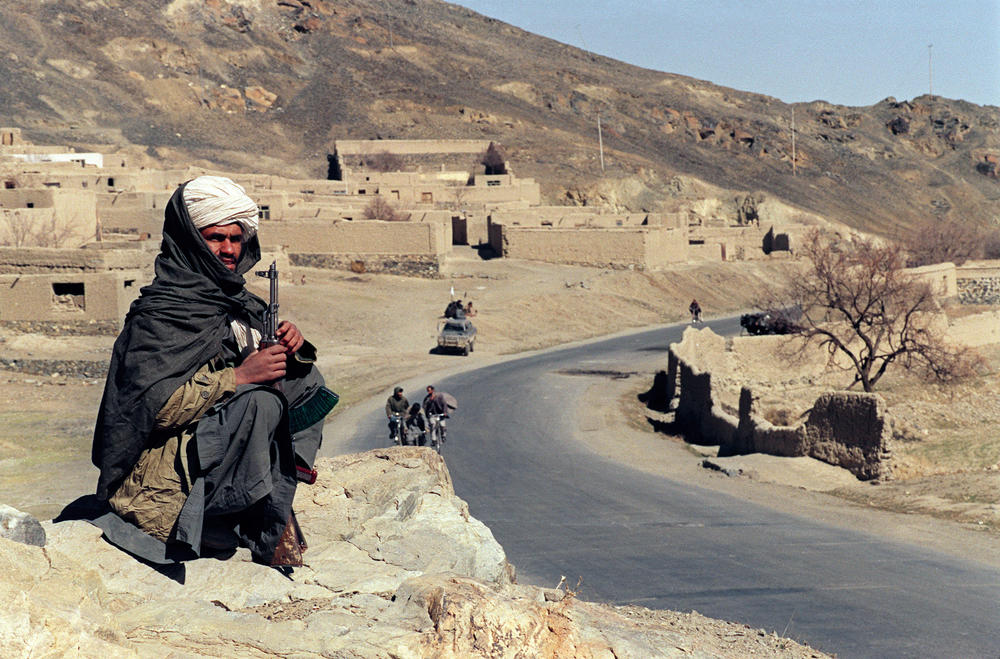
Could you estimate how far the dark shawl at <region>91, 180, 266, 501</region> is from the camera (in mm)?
3598

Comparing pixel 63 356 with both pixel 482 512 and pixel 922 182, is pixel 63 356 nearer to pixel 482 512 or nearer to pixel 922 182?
pixel 482 512

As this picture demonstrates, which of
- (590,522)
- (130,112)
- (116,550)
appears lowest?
(590,522)

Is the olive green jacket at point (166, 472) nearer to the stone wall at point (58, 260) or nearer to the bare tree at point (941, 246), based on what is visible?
the stone wall at point (58, 260)

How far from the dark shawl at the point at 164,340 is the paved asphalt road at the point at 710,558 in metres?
5.33

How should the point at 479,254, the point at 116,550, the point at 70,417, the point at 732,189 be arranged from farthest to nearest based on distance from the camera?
the point at 732,189, the point at 479,254, the point at 70,417, the point at 116,550

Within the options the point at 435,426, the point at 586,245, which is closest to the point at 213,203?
the point at 435,426

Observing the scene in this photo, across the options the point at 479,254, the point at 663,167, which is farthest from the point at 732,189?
the point at 479,254

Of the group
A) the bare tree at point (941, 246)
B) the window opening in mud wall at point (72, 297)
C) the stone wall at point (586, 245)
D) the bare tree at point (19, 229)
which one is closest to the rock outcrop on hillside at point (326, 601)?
A: the window opening in mud wall at point (72, 297)

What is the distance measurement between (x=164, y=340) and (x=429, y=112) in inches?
3763

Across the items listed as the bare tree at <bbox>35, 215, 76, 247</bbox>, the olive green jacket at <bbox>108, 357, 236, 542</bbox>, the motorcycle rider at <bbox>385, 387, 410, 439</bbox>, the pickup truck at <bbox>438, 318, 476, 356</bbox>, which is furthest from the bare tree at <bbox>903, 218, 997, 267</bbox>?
the olive green jacket at <bbox>108, 357, 236, 542</bbox>

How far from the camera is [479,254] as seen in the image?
162 feet

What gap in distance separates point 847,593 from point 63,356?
68.0ft

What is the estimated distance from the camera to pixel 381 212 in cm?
4975

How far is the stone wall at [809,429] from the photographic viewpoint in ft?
54.4
